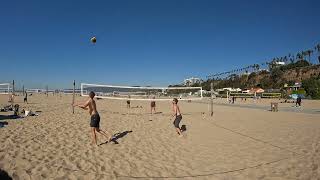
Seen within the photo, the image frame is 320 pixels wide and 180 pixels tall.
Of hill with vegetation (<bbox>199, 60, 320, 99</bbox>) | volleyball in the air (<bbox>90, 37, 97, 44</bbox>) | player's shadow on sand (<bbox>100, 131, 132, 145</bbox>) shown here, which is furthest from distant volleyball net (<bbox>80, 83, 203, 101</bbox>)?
hill with vegetation (<bbox>199, 60, 320, 99</bbox>)

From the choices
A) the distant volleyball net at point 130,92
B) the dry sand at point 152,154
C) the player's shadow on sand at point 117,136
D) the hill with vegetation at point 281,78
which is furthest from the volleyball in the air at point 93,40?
the hill with vegetation at point 281,78

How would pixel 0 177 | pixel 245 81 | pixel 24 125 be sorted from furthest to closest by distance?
pixel 245 81 → pixel 24 125 → pixel 0 177

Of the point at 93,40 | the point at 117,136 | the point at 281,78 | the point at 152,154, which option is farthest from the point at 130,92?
the point at 281,78

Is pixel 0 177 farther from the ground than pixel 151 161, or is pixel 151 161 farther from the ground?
pixel 0 177

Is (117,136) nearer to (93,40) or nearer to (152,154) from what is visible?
(152,154)

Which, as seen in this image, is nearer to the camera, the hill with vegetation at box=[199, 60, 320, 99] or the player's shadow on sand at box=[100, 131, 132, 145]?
the player's shadow on sand at box=[100, 131, 132, 145]

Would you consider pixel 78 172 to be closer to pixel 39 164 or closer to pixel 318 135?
pixel 39 164

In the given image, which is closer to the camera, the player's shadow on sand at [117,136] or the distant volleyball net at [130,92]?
the player's shadow on sand at [117,136]

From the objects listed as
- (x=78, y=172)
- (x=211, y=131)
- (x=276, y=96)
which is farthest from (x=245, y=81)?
(x=78, y=172)

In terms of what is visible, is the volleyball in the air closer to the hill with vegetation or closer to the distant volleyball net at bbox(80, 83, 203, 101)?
the distant volleyball net at bbox(80, 83, 203, 101)

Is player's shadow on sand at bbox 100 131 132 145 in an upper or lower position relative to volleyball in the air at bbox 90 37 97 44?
lower

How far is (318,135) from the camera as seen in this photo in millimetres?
10750

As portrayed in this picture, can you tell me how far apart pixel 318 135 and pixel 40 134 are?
9.69 m

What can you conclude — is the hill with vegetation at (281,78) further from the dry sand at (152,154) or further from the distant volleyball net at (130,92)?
the dry sand at (152,154)
